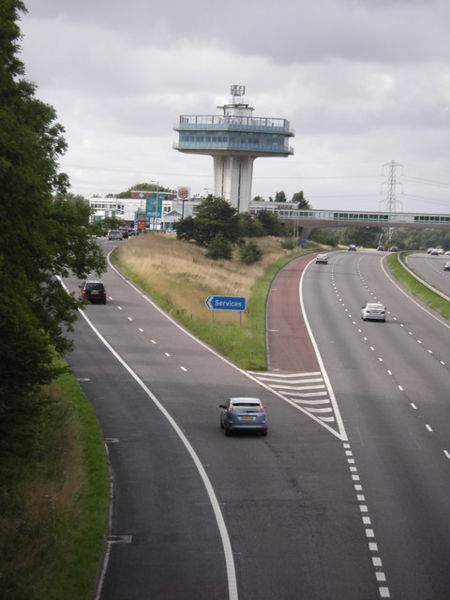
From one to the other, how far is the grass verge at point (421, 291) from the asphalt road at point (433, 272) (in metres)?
1.60

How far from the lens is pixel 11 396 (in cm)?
2036

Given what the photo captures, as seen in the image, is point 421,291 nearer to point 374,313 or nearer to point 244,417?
point 374,313

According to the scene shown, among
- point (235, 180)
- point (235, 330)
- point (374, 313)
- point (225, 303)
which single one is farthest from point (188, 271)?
point (235, 180)

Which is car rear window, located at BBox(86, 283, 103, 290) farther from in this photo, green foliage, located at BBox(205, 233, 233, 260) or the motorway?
green foliage, located at BBox(205, 233, 233, 260)

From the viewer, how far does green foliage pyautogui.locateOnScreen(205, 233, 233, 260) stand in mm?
115000

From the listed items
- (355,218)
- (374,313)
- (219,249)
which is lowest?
(374,313)

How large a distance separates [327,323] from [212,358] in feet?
61.8

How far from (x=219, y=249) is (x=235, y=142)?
44633mm

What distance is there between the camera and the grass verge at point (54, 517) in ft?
59.2

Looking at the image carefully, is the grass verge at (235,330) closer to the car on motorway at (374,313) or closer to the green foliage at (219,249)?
the car on motorway at (374,313)

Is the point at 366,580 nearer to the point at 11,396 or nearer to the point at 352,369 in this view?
the point at 11,396

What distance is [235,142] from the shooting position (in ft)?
507

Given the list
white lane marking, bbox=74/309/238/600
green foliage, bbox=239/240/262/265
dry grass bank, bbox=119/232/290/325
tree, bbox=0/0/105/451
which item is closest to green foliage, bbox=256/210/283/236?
dry grass bank, bbox=119/232/290/325

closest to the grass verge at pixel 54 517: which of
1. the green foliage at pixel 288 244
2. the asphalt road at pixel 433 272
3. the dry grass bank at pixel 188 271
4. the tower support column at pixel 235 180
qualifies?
the dry grass bank at pixel 188 271
